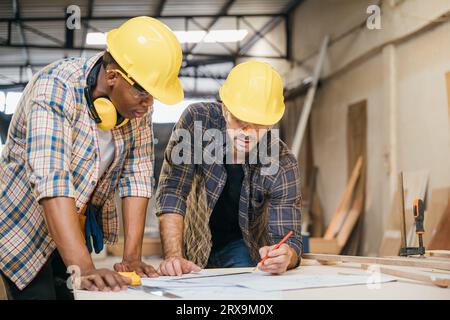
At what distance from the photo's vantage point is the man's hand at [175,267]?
→ 1.94 m

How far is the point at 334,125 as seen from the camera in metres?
7.75

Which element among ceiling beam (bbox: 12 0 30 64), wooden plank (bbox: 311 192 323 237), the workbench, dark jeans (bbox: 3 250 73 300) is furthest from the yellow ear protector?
wooden plank (bbox: 311 192 323 237)

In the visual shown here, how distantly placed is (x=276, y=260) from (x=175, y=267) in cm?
35

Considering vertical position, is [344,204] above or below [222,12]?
below

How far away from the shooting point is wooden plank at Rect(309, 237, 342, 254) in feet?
20.4

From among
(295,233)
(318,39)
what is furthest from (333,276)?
(318,39)

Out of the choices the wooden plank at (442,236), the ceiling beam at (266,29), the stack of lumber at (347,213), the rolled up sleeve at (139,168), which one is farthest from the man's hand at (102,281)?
the ceiling beam at (266,29)

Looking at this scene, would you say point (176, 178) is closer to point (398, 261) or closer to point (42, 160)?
point (42, 160)

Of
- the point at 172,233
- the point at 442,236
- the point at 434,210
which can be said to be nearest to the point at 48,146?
the point at 172,233

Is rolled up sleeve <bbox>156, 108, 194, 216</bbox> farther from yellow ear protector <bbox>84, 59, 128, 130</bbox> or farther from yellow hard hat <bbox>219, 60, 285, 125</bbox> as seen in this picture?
yellow ear protector <bbox>84, 59, 128, 130</bbox>

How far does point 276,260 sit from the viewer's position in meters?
1.89

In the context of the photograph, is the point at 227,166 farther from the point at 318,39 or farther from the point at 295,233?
the point at 318,39

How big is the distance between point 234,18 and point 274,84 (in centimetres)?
549

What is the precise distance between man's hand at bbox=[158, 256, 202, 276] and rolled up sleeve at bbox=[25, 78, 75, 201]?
498 millimetres
